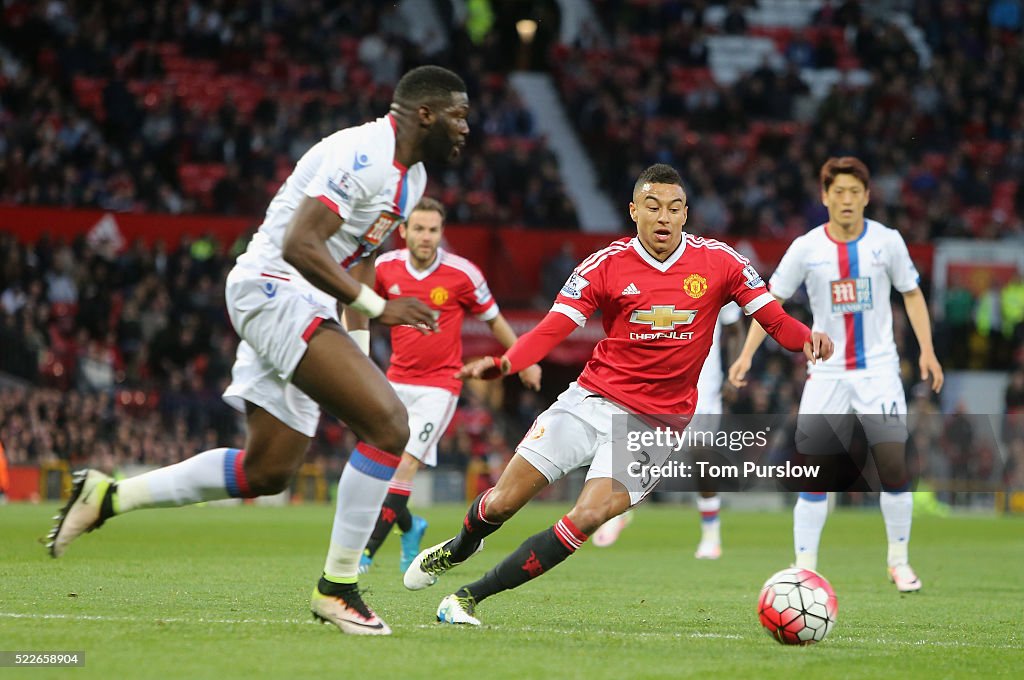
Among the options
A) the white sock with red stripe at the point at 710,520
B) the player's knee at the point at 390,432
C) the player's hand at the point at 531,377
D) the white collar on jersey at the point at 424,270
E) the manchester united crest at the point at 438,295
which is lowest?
the white sock with red stripe at the point at 710,520

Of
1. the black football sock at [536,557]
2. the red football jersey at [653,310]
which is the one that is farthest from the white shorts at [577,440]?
the black football sock at [536,557]

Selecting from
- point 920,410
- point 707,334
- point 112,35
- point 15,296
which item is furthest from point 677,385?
point 112,35

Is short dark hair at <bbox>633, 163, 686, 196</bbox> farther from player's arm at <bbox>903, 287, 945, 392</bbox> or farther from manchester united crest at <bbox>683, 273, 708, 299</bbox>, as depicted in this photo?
player's arm at <bbox>903, 287, 945, 392</bbox>

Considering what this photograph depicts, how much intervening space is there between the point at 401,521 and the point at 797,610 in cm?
456

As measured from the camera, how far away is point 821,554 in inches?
535

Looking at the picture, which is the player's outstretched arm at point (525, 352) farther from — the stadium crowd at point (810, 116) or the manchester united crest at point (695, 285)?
the stadium crowd at point (810, 116)

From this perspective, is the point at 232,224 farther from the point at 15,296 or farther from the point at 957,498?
the point at 957,498

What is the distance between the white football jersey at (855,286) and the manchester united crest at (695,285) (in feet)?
9.75

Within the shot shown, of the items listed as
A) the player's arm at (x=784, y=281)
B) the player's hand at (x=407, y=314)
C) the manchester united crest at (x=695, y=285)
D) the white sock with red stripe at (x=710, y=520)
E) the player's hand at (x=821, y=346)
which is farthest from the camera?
the white sock with red stripe at (x=710, y=520)

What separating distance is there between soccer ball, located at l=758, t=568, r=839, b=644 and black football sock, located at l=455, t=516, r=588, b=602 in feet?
2.90

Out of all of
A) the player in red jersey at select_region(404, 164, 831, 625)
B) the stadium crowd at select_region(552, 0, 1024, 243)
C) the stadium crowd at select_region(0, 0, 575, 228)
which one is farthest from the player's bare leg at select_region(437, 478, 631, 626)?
the stadium crowd at select_region(552, 0, 1024, 243)

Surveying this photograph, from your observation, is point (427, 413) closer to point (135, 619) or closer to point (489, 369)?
point (489, 369)

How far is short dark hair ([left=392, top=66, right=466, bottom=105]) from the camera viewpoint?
248 inches

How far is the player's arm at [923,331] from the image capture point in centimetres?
984
